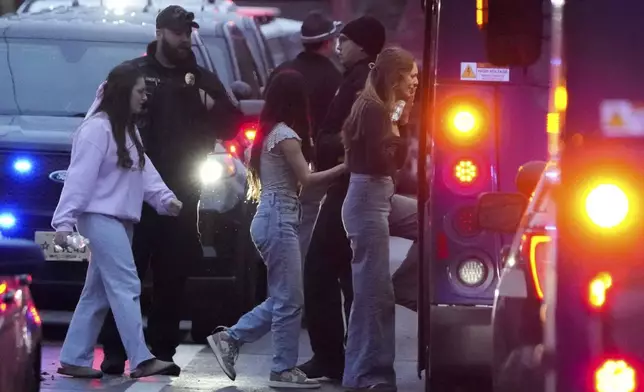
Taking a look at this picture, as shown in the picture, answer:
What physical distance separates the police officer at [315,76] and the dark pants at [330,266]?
4.84 ft

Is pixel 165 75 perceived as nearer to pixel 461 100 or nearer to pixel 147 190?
pixel 147 190

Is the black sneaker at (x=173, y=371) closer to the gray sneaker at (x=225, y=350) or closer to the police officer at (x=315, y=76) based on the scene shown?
the gray sneaker at (x=225, y=350)

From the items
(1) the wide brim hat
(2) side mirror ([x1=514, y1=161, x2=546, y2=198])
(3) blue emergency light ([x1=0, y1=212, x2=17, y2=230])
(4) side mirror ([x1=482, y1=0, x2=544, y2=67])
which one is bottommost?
(3) blue emergency light ([x1=0, y1=212, x2=17, y2=230])

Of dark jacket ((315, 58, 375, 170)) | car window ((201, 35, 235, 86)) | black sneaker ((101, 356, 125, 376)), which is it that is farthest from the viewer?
car window ((201, 35, 235, 86))

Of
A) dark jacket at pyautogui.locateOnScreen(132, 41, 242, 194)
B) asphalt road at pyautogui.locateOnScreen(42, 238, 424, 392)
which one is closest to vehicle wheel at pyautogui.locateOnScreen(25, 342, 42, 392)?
asphalt road at pyautogui.locateOnScreen(42, 238, 424, 392)

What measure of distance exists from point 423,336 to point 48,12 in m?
5.45

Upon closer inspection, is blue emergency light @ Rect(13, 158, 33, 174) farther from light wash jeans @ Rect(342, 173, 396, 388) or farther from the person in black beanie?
light wash jeans @ Rect(342, 173, 396, 388)

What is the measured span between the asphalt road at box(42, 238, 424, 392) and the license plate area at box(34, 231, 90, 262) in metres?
0.59

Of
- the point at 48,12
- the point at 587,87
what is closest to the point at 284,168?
the point at 48,12

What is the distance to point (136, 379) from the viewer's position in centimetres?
960

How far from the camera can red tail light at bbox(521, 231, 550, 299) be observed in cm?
492

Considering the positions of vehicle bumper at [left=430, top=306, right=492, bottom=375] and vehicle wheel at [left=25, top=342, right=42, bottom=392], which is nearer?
vehicle wheel at [left=25, top=342, right=42, bottom=392]

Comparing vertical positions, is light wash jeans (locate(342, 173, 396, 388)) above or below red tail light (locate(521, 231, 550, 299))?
below

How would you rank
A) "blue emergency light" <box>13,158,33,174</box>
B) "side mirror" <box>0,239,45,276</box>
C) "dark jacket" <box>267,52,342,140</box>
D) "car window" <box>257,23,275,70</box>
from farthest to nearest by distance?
"car window" <box>257,23,275,70</box> → "dark jacket" <box>267,52,342,140</box> → "blue emergency light" <box>13,158,33,174</box> → "side mirror" <box>0,239,45,276</box>
